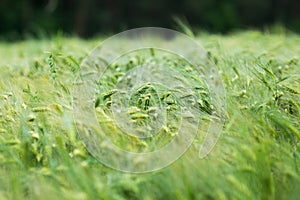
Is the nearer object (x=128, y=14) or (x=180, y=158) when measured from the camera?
(x=180, y=158)

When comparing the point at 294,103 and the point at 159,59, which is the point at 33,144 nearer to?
the point at 294,103

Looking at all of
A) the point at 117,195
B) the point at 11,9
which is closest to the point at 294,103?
the point at 117,195

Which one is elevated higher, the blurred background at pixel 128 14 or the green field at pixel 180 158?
the blurred background at pixel 128 14

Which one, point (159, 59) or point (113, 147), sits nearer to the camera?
point (113, 147)

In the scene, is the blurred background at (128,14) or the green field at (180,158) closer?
the green field at (180,158)

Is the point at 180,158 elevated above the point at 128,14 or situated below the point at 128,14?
below
